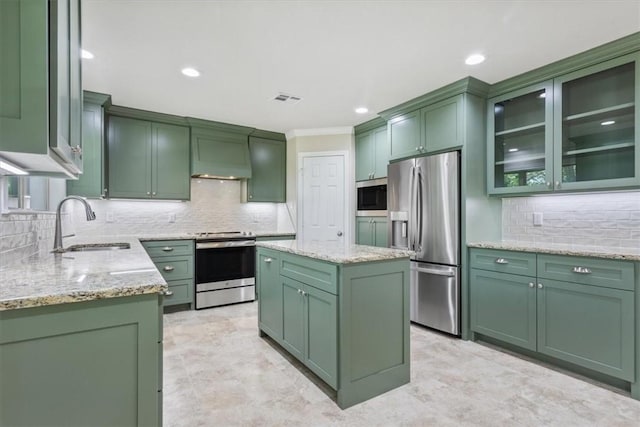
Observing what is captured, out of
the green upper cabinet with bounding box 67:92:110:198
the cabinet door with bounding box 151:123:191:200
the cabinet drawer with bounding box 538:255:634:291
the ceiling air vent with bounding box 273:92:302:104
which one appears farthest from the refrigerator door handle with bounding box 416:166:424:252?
the green upper cabinet with bounding box 67:92:110:198

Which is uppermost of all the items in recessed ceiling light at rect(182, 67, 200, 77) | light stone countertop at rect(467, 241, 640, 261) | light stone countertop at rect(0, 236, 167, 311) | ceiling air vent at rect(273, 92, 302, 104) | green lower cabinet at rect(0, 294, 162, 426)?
recessed ceiling light at rect(182, 67, 200, 77)

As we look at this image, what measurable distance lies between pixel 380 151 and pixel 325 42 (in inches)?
79.8

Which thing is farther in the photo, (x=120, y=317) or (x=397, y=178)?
(x=397, y=178)

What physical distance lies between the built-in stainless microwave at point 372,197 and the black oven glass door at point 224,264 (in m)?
1.61

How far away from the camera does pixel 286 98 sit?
3.54 metres

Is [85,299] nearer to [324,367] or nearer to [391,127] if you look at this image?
[324,367]

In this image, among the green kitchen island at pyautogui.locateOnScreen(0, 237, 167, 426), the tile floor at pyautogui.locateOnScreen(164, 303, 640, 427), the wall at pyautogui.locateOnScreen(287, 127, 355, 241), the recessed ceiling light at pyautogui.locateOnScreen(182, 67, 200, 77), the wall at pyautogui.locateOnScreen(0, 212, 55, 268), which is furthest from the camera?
the wall at pyautogui.locateOnScreen(287, 127, 355, 241)

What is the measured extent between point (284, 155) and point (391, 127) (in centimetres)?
189

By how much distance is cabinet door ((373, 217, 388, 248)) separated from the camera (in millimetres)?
4081

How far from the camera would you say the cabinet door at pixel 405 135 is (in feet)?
11.5

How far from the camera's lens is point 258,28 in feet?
7.33

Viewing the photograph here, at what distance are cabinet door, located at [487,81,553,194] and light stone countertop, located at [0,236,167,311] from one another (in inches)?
119

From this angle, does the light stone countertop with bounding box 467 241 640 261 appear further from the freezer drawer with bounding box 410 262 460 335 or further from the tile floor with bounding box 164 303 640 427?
the tile floor with bounding box 164 303 640 427

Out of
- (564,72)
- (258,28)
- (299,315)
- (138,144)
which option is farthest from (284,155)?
(564,72)
